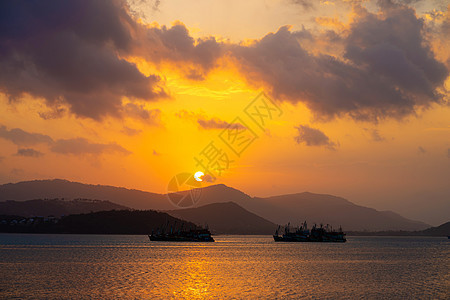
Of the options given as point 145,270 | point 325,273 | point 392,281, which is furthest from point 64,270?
point 392,281

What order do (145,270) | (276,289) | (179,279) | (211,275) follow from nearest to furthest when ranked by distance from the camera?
(276,289) → (179,279) → (211,275) → (145,270)

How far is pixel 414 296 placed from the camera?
78062mm

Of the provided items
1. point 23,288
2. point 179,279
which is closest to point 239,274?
point 179,279

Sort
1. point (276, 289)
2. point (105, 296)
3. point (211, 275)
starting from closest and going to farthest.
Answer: point (105, 296), point (276, 289), point (211, 275)

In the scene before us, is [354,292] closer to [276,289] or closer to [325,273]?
[276,289]

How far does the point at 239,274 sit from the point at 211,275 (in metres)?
6.41

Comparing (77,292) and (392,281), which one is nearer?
(77,292)

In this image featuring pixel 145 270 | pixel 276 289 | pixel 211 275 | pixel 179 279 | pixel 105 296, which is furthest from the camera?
pixel 145 270

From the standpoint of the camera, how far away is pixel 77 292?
246 ft

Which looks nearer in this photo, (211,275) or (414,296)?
(414,296)

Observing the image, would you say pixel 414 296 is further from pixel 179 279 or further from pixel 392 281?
pixel 179 279

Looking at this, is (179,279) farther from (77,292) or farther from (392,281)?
(392,281)

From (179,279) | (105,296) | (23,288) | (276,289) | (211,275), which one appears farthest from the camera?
(211,275)

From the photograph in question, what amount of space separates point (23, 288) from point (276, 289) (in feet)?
134
